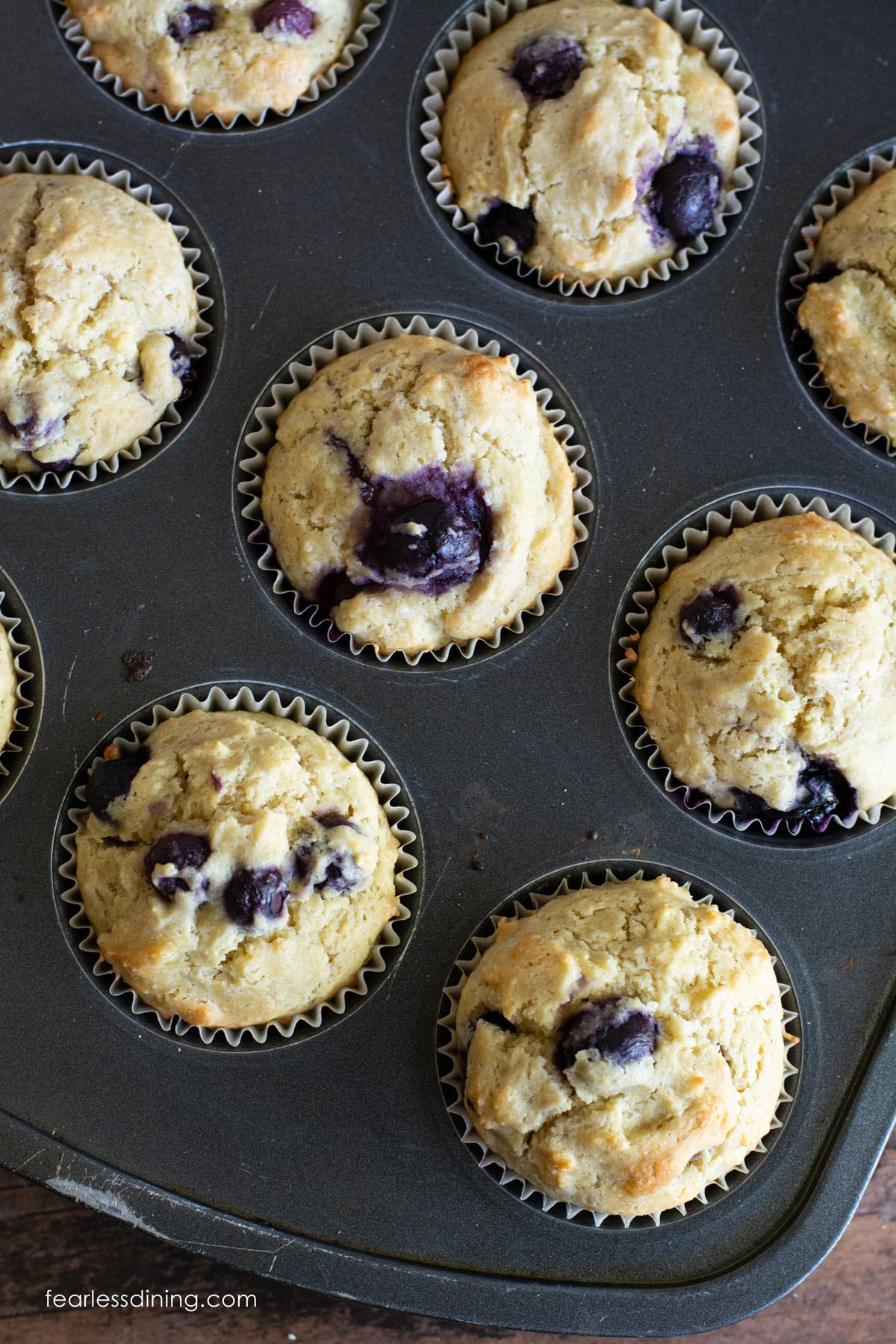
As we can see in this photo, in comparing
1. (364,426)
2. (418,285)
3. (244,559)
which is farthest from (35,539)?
(418,285)

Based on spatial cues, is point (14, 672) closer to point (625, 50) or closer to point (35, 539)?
point (35, 539)

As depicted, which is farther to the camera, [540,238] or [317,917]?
[540,238]

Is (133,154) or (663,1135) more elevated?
(133,154)

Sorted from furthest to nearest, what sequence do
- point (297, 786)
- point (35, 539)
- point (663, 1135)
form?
point (35, 539), point (297, 786), point (663, 1135)

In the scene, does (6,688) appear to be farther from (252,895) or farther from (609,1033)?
(609,1033)

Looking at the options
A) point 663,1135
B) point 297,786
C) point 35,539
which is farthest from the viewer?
point 35,539

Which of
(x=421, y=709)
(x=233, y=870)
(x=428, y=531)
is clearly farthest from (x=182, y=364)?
(x=233, y=870)

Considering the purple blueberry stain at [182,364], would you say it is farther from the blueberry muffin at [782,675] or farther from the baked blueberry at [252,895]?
the blueberry muffin at [782,675]
